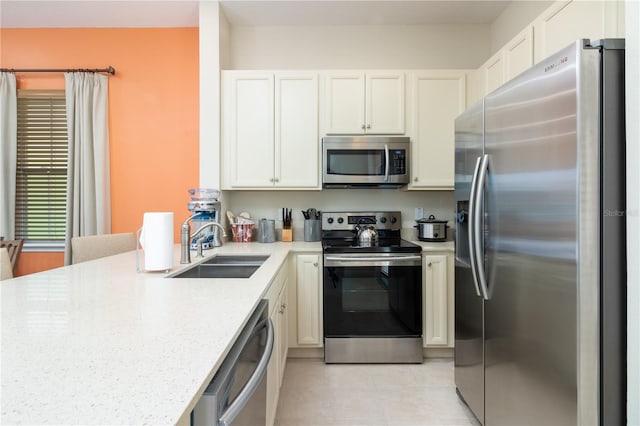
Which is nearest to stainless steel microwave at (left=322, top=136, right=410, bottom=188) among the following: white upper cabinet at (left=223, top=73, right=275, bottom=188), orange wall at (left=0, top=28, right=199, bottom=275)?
white upper cabinet at (left=223, top=73, right=275, bottom=188)

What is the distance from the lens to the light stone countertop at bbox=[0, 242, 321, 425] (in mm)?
509

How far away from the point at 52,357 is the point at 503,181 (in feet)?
5.10

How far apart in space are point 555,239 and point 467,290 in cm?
75

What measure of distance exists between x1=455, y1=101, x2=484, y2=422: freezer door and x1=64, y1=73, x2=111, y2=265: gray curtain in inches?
117

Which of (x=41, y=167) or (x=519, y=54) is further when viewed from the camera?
(x=41, y=167)

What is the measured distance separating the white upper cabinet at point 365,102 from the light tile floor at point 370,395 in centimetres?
185

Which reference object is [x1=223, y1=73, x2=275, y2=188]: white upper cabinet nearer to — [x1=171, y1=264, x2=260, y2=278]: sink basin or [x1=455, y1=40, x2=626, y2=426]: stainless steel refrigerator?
[x1=171, y1=264, x2=260, y2=278]: sink basin

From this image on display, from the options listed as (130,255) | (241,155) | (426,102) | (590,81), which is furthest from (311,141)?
(590,81)

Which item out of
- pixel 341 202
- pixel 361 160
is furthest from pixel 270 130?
pixel 341 202

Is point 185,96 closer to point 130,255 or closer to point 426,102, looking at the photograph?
point 130,255

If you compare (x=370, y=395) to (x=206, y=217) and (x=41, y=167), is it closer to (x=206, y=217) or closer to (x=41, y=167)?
(x=206, y=217)

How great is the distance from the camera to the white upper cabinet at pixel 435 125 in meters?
2.76

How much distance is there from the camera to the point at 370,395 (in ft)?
6.81

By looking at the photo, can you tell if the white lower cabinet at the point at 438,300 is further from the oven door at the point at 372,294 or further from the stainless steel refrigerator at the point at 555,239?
the stainless steel refrigerator at the point at 555,239
